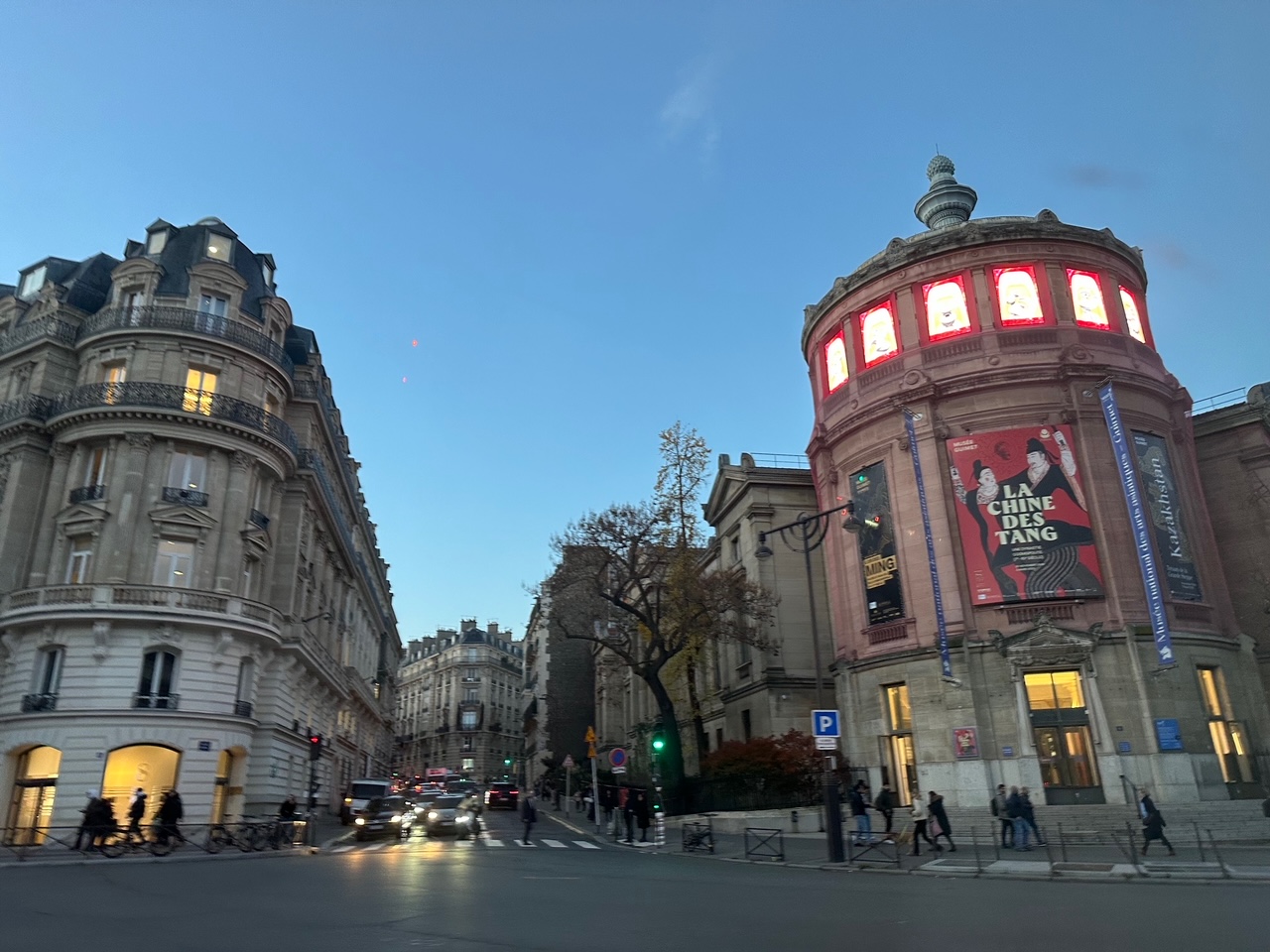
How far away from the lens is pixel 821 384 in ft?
134

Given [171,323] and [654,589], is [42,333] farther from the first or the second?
[654,589]

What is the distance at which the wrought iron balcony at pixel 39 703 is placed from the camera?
98.1ft

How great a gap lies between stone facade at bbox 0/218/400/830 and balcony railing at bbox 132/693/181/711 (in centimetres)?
5

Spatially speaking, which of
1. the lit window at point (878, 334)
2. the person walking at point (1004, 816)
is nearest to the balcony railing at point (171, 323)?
the lit window at point (878, 334)

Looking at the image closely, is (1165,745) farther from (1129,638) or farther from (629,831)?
(629,831)

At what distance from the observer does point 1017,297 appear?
34.6 meters

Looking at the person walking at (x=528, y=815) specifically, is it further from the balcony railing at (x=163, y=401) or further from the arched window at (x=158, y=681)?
the balcony railing at (x=163, y=401)

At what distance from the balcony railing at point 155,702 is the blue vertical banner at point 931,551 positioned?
27.4 m

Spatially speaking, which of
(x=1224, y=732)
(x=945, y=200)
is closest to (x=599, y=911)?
(x=1224, y=732)

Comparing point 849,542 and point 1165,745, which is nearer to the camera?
point 1165,745

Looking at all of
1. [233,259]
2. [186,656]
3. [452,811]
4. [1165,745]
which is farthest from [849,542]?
[233,259]

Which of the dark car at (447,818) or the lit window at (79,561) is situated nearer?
the dark car at (447,818)

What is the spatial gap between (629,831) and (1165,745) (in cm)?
1780

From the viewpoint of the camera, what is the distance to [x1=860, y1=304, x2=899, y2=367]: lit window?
36781 mm
